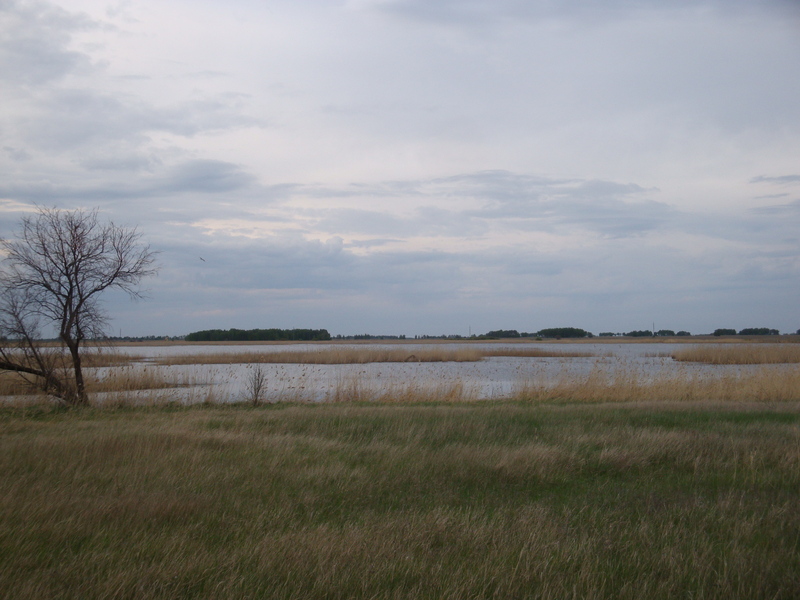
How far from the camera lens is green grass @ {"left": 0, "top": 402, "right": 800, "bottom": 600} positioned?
4254 millimetres

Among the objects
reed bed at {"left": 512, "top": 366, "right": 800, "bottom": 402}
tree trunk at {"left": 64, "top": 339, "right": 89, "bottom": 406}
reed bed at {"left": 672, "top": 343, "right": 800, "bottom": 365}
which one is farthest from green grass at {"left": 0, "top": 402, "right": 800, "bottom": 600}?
reed bed at {"left": 672, "top": 343, "right": 800, "bottom": 365}

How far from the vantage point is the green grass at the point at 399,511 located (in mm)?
4254

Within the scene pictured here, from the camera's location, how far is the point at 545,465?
8.03 m

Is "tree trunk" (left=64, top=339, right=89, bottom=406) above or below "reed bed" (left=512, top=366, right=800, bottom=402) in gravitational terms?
above

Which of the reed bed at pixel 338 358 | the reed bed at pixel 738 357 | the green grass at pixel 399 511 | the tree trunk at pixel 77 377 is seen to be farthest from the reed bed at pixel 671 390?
the reed bed at pixel 338 358

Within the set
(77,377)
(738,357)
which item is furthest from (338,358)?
(738,357)

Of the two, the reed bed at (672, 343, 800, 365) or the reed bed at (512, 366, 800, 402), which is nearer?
the reed bed at (512, 366, 800, 402)

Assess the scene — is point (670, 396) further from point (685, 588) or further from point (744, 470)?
point (685, 588)

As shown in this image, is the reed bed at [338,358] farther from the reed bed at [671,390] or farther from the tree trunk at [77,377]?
the tree trunk at [77,377]

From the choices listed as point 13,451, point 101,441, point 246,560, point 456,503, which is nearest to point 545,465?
point 456,503

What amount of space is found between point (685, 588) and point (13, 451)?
28.6 ft

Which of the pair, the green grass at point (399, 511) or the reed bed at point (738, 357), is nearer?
the green grass at point (399, 511)

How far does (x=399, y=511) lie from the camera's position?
238 inches

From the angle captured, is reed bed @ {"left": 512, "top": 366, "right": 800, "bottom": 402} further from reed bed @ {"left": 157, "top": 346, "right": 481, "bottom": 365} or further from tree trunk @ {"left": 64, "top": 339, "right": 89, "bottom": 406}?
reed bed @ {"left": 157, "top": 346, "right": 481, "bottom": 365}
